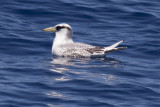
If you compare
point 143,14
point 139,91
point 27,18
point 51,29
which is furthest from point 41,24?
point 139,91

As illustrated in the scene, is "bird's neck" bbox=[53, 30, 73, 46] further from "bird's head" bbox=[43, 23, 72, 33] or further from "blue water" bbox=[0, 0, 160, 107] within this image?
"blue water" bbox=[0, 0, 160, 107]

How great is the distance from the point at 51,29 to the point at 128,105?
723cm

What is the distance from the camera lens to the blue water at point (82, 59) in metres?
12.3

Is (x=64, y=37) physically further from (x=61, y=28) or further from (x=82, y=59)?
(x=82, y=59)

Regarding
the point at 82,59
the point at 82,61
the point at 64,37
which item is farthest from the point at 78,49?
the point at 64,37

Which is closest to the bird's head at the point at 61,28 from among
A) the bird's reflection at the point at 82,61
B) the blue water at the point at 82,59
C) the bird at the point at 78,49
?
the bird at the point at 78,49

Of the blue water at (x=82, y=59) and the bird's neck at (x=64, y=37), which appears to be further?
the bird's neck at (x=64, y=37)

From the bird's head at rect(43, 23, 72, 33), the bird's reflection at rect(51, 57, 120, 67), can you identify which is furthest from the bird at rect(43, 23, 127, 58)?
the bird's reflection at rect(51, 57, 120, 67)

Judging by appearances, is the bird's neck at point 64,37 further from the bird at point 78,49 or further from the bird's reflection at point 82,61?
the bird's reflection at point 82,61

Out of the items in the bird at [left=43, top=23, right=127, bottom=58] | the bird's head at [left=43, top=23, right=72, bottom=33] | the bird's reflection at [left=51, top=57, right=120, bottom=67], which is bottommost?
the bird's reflection at [left=51, top=57, right=120, bottom=67]

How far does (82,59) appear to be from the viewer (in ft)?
55.8

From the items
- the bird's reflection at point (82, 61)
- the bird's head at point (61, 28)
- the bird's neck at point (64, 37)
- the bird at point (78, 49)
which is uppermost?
the bird's head at point (61, 28)

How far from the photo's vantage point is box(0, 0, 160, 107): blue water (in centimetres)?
1231

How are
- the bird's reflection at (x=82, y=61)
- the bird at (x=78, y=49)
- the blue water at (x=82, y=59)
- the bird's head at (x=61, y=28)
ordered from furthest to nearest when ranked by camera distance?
the bird's head at (x=61, y=28) → the bird at (x=78, y=49) → the bird's reflection at (x=82, y=61) → the blue water at (x=82, y=59)
